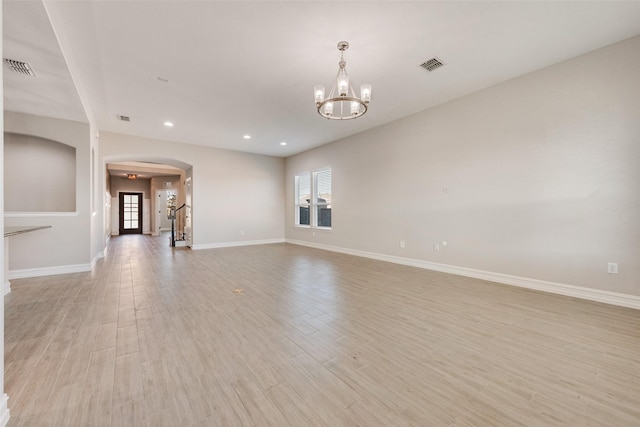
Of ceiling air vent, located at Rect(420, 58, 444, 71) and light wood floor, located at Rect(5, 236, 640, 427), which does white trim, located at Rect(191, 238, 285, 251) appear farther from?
ceiling air vent, located at Rect(420, 58, 444, 71)

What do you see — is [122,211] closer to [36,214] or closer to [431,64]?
[36,214]

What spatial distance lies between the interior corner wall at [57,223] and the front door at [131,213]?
28.6 ft

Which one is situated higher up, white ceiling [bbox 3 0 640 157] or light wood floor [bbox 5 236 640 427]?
white ceiling [bbox 3 0 640 157]

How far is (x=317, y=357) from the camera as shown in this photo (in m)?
1.97

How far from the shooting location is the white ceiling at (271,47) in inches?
97.2

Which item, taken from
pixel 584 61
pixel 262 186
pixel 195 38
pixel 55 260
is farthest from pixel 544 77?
pixel 55 260

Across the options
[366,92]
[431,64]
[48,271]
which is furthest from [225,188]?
[431,64]

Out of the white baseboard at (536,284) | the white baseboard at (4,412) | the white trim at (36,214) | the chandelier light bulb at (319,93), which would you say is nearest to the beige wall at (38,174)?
the white trim at (36,214)

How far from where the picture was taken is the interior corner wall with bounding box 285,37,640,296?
300 centimetres

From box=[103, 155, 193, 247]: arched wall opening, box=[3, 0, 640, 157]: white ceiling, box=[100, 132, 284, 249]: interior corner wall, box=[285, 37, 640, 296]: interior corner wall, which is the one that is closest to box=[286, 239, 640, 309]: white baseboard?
box=[285, 37, 640, 296]: interior corner wall

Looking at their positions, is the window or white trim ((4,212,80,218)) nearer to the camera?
white trim ((4,212,80,218))

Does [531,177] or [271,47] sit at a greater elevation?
[271,47]

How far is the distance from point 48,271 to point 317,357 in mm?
5130

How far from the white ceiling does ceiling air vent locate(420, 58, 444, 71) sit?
9cm
